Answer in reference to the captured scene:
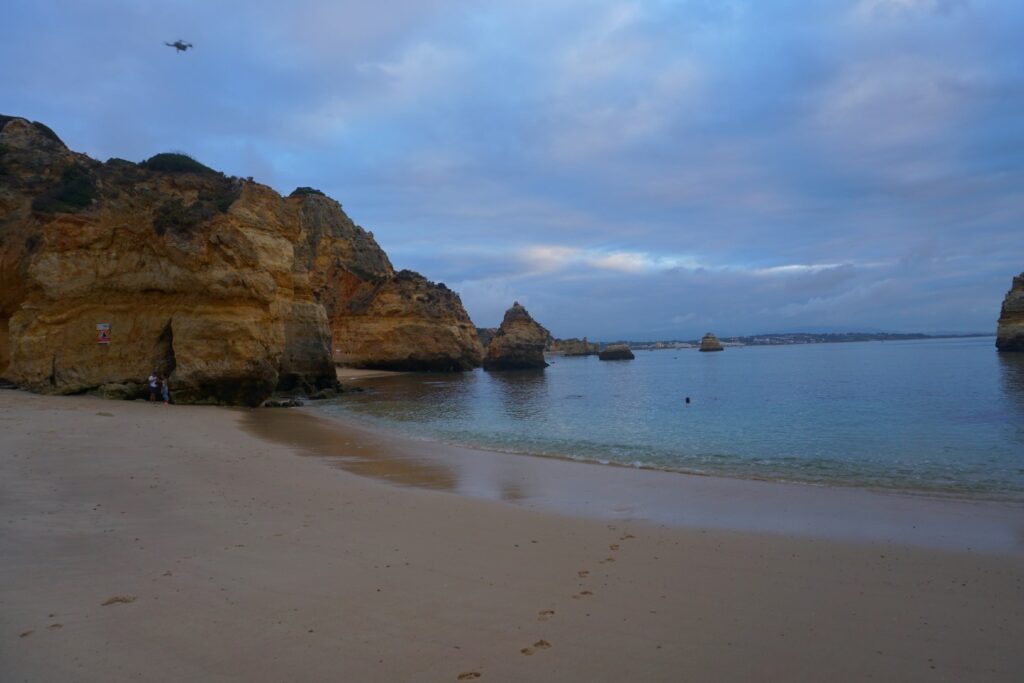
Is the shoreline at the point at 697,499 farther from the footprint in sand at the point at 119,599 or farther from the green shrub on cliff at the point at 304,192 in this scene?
the green shrub on cliff at the point at 304,192

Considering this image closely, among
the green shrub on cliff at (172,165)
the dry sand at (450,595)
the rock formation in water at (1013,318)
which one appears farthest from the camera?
the rock formation in water at (1013,318)

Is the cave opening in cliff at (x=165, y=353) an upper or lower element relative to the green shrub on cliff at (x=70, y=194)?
lower

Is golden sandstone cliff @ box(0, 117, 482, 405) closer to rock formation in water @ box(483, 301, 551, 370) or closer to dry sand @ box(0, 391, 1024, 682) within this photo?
dry sand @ box(0, 391, 1024, 682)

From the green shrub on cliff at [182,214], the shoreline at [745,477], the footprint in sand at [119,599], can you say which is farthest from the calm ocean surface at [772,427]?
the footprint in sand at [119,599]

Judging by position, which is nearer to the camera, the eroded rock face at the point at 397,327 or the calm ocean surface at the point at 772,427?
the calm ocean surface at the point at 772,427

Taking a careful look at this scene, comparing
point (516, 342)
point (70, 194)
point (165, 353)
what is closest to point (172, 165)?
point (70, 194)

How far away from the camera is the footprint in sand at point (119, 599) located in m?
4.28

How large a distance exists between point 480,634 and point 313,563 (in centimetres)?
206

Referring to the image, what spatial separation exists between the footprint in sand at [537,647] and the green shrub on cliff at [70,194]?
76.3 ft

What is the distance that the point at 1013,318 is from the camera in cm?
6450

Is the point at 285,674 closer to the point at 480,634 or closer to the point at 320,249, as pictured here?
the point at 480,634

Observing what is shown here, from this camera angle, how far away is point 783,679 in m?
3.55

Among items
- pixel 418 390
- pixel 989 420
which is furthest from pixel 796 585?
pixel 418 390

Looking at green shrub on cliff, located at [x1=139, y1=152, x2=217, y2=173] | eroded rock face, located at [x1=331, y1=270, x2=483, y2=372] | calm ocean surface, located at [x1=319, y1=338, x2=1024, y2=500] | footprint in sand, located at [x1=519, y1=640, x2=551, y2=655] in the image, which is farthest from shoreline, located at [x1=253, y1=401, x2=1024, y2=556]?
eroded rock face, located at [x1=331, y1=270, x2=483, y2=372]
